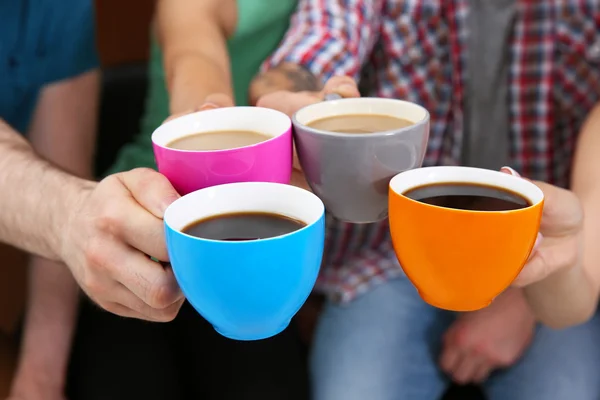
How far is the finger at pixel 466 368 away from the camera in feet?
3.62

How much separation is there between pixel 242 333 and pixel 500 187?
29cm

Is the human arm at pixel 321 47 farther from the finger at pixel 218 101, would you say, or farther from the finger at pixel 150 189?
the finger at pixel 150 189

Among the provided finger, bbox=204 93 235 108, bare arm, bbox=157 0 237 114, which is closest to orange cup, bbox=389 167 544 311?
finger, bbox=204 93 235 108

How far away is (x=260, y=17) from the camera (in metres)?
1.23

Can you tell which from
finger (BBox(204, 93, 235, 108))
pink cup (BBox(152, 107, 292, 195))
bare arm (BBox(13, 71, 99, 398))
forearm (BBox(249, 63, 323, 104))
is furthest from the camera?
bare arm (BBox(13, 71, 99, 398))

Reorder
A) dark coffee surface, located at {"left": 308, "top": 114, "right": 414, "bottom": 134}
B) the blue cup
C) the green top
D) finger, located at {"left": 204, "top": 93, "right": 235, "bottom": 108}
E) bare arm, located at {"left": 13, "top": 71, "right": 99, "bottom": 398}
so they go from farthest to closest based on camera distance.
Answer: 1. the green top
2. bare arm, located at {"left": 13, "top": 71, "right": 99, "bottom": 398}
3. finger, located at {"left": 204, "top": 93, "right": 235, "bottom": 108}
4. dark coffee surface, located at {"left": 308, "top": 114, "right": 414, "bottom": 134}
5. the blue cup

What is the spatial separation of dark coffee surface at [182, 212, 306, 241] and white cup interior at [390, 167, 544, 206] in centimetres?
11

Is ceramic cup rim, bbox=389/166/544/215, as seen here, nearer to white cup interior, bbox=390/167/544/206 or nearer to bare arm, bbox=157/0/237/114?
white cup interior, bbox=390/167/544/206

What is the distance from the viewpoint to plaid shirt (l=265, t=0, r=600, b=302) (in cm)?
108

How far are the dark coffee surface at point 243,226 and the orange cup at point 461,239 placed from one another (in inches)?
4.2

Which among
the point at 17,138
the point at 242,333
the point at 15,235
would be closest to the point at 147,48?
the point at 17,138

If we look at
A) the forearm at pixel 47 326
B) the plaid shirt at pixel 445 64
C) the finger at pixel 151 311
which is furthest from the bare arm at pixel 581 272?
the forearm at pixel 47 326

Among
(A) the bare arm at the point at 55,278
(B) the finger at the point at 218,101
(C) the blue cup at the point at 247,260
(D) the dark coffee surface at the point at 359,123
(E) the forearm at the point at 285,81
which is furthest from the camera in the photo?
(A) the bare arm at the point at 55,278

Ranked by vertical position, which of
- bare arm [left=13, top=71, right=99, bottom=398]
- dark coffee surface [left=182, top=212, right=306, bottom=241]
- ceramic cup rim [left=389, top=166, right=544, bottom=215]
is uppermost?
ceramic cup rim [left=389, top=166, right=544, bottom=215]
